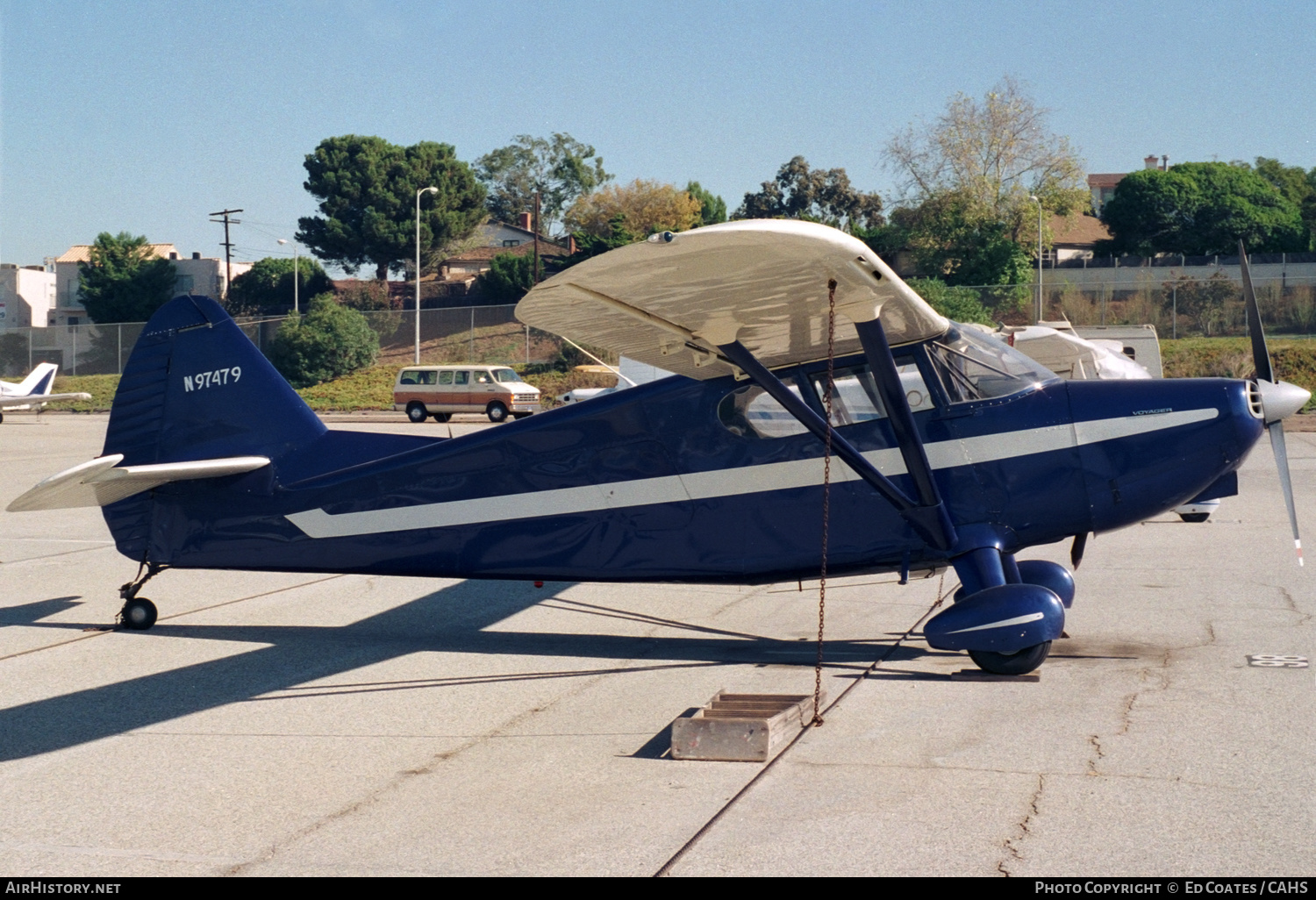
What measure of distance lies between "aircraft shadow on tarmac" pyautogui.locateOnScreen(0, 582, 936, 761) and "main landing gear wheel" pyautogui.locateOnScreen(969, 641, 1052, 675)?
84cm

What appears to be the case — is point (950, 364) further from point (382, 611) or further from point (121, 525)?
point (121, 525)

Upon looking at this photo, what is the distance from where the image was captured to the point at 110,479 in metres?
7.95

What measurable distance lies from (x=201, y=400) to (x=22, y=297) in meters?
94.9

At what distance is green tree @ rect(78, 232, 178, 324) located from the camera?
7800 cm

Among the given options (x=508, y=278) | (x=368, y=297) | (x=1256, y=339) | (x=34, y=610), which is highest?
(x=508, y=278)

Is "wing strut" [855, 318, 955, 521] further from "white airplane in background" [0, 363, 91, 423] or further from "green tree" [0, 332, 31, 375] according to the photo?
"green tree" [0, 332, 31, 375]

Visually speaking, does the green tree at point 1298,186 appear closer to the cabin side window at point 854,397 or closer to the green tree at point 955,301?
the green tree at point 955,301

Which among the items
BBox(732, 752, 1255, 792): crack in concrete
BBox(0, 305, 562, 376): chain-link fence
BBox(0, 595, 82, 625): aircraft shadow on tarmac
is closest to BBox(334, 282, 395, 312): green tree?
BBox(0, 305, 562, 376): chain-link fence

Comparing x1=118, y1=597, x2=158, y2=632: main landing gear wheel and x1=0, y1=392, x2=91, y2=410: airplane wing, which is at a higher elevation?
x1=0, y1=392, x2=91, y2=410: airplane wing

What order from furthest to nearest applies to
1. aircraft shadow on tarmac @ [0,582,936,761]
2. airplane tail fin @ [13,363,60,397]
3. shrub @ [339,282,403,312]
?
shrub @ [339,282,403,312], airplane tail fin @ [13,363,60,397], aircraft shadow on tarmac @ [0,582,936,761]

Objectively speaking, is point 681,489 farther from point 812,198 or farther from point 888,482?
point 812,198

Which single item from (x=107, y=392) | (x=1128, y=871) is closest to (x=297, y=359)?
(x=107, y=392)

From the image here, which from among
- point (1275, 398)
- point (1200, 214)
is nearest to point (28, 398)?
point (1275, 398)

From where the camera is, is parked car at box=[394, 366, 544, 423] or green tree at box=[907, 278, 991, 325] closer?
parked car at box=[394, 366, 544, 423]
